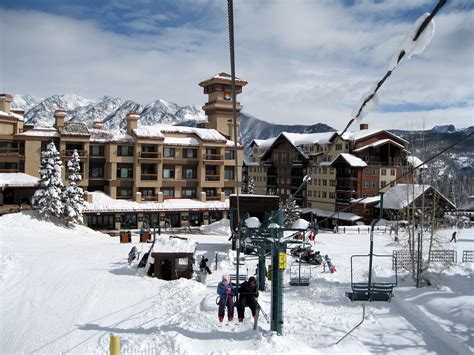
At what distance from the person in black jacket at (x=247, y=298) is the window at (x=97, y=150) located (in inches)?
1536

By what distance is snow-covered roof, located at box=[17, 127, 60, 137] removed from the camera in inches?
1727

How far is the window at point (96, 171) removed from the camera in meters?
47.2

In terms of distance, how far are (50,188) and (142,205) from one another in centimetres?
1252

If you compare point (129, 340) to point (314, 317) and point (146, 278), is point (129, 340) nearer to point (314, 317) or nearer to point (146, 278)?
point (314, 317)

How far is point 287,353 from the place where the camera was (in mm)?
9891

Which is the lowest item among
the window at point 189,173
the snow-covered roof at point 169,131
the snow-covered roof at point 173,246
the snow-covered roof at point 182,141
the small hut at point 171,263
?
the small hut at point 171,263

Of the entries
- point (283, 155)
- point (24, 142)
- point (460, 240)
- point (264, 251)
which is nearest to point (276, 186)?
point (283, 155)

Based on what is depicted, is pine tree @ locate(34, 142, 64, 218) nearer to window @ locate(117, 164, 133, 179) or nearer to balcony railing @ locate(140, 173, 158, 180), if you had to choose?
window @ locate(117, 164, 133, 179)

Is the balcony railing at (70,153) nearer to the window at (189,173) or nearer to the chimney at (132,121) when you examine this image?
the chimney at (132,121)

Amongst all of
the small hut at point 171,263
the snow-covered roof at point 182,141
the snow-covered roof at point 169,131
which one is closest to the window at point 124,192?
the snow-covered roof at point 169,131

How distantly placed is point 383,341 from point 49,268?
15813 mm

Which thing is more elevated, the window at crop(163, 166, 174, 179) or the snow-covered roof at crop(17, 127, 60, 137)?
the snow-covered roof at crop(17, 127, 60, 137)

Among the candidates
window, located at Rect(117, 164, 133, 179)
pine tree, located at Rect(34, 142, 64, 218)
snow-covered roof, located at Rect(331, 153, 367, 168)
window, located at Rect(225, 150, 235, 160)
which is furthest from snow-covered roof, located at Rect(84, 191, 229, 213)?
snow-covered roof, located at Rect(331, 153, 367, 168)

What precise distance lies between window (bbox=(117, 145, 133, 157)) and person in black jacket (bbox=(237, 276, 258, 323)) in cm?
3810
